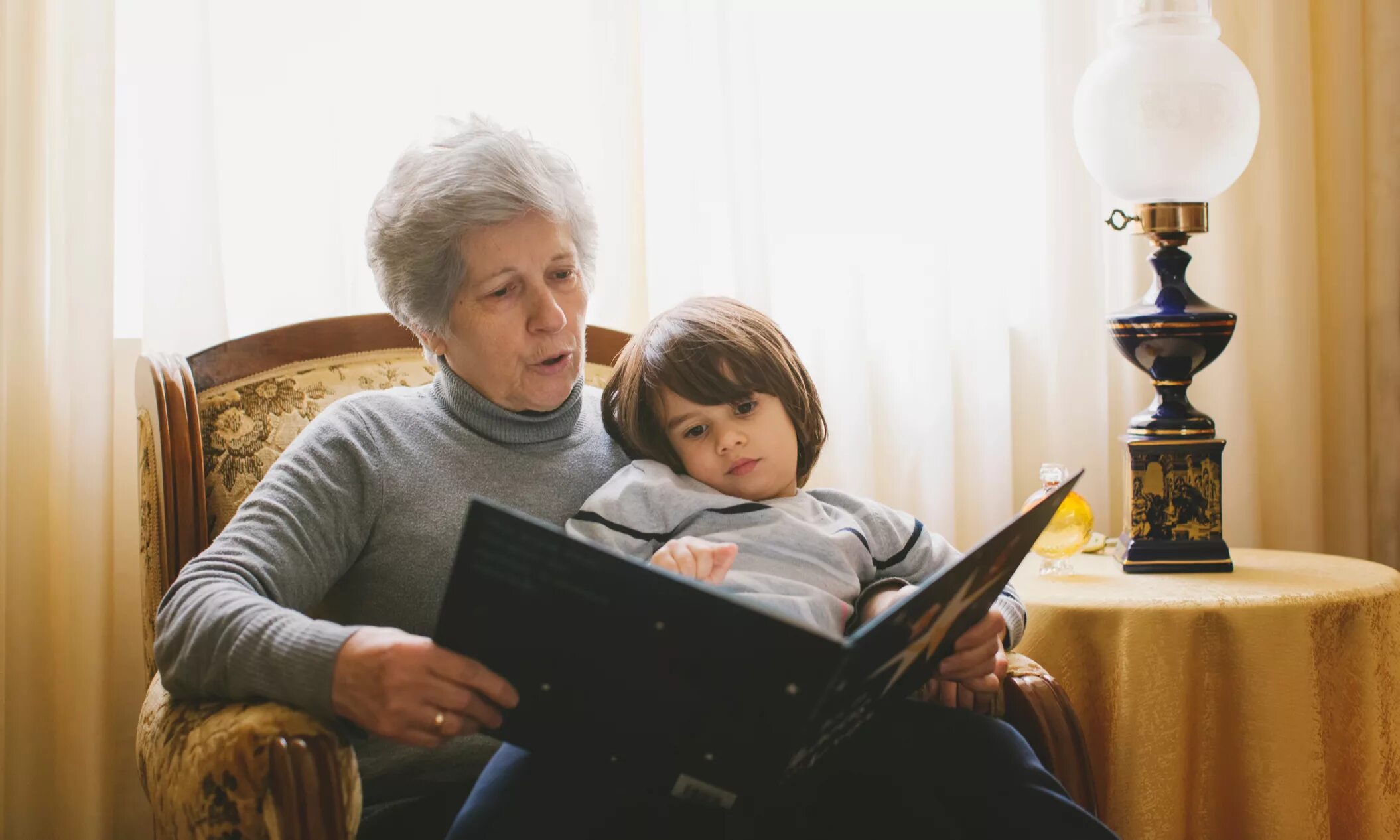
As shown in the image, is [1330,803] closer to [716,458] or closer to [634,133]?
[716,458]

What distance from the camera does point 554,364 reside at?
1.29m

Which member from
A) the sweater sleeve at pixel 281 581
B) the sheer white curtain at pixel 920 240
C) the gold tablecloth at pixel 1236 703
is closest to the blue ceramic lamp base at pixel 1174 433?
the gold tablecloth at pixel 1236 703

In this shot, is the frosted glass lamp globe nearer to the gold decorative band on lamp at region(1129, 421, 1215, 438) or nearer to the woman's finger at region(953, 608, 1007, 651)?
the gold decorative band on lamp at region(1129, 421, 1215, 438)

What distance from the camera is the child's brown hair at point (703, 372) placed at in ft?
4.08

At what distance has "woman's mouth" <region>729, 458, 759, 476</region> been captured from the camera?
1250mm

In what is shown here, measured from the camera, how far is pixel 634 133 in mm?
2072

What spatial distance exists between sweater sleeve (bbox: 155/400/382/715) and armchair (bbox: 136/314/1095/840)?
0.03 metres

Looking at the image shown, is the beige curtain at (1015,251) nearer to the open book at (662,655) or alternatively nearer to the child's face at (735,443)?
the child's face at (735,443)

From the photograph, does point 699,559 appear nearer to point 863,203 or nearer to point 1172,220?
point 1172,220

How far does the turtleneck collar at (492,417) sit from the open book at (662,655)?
444 millimetres

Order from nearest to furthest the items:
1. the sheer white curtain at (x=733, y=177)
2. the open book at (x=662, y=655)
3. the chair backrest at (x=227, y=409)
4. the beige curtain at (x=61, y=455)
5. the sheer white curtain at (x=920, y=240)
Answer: the open book at (x=662, y=655) → the chair backrest at (x=227, y=409) → the beige curtain at (x=61, y=455) → the sheer white curtain at (x=733, y=177) → the sheer white curtain at (x=920, y=240)

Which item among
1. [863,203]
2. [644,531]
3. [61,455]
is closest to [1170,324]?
[863,203]

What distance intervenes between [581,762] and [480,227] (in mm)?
599

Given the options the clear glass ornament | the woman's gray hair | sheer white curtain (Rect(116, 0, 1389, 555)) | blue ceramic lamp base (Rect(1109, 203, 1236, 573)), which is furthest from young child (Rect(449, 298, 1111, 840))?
sheer white curtain (Rect(116, 0, 1389, 555))
